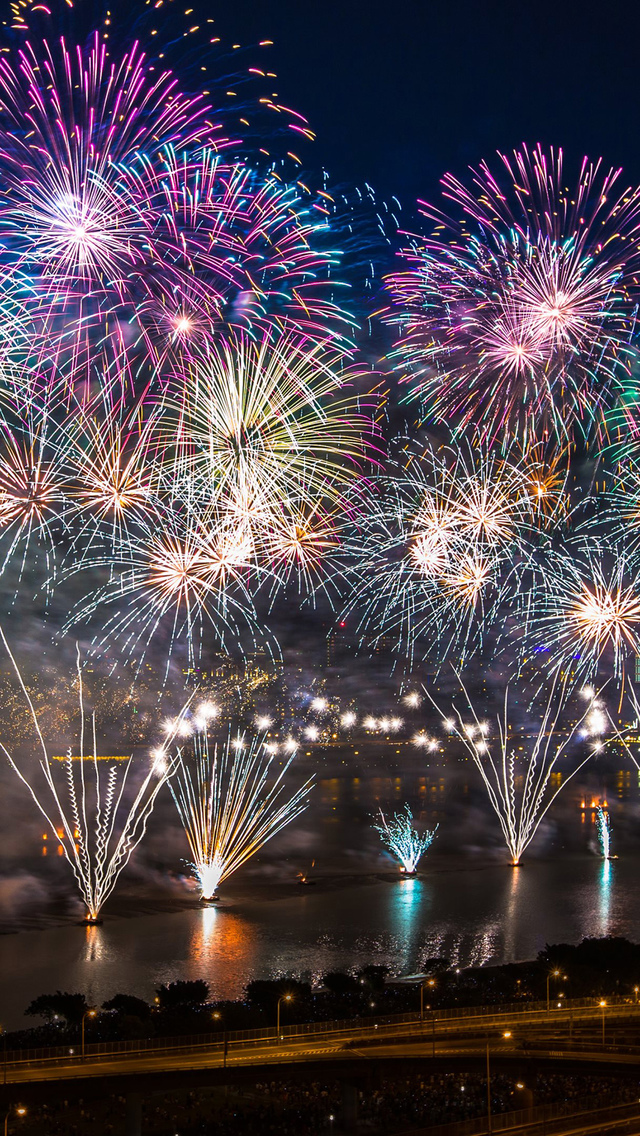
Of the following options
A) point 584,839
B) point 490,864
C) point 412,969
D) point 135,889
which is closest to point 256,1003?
point 412,969

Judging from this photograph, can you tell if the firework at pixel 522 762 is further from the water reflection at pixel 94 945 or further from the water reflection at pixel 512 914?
the water reflection at pixel 94 945

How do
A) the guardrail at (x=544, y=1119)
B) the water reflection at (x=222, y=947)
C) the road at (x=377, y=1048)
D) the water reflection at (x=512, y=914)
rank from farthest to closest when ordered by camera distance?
1. the water reflection at (x=512, y=914)
2. the water reflection at (x=222, y=947)
3. the road at (x=377, y=1048)
4. the guardrail at (x=544, y=1119)

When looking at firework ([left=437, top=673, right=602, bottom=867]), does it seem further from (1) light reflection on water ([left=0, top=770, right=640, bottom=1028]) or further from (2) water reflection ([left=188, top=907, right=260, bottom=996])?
(2) water reflection ([left=188, top=907, right=260, bottom=996])

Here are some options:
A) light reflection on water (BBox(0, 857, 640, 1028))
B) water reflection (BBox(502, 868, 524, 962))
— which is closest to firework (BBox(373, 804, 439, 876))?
light reflection on water (BBox(0, 857, 640, 1028))

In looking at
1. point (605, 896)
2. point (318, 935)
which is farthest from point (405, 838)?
point (318, 935)

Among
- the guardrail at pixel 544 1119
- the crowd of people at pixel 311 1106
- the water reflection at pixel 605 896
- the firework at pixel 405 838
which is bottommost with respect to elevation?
the crowd of people at pixel 311 1106

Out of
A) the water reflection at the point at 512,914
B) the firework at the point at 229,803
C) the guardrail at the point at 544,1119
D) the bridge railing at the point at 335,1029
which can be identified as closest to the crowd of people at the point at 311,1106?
the guardrail at the point at 544,1119

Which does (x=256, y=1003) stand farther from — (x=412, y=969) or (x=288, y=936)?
(x=288, y=936)
